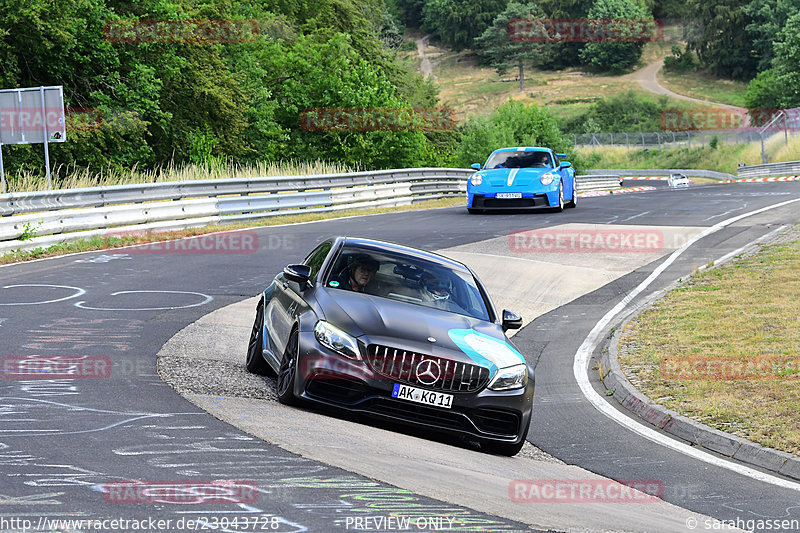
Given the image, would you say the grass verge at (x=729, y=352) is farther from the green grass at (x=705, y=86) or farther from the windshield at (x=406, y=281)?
the green grass at (x=705, y=86)

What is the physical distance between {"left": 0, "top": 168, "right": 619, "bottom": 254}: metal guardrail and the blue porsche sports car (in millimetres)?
4462

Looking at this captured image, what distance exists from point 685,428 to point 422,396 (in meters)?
2.65

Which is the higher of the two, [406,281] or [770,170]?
[406,281]

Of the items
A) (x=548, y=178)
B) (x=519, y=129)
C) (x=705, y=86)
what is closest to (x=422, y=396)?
(x=548, y=178)

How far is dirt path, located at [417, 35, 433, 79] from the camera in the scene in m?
157

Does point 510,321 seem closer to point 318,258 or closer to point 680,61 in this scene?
point 318,258

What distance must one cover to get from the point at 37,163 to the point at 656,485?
1090 inches

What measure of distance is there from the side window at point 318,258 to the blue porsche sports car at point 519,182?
53.2 feet

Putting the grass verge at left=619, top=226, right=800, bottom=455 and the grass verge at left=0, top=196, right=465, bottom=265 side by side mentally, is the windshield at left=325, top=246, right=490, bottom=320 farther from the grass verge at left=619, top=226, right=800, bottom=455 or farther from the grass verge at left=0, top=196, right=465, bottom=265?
the grass verge at left=0, top=196, right=465, bottom=265

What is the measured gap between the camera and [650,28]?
147375mm

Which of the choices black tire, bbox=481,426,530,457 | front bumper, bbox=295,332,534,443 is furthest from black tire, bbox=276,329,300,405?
black tire, bbox=481,426,530,457

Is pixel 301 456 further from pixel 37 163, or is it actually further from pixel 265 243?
pixel 37 163

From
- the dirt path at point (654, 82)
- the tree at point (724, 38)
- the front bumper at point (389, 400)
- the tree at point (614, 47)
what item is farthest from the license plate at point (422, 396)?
the tree at point (614, 47)

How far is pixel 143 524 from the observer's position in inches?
183
